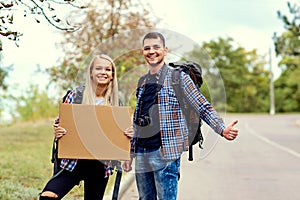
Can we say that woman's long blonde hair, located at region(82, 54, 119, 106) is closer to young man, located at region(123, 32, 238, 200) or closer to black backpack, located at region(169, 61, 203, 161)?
young man, located at region(123, 32, 238, 200)

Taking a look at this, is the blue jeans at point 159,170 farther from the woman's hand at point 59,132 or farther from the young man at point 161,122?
the woman's hand at point 59,132

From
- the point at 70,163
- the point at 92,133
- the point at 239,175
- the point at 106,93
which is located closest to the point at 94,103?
the point at 106,93

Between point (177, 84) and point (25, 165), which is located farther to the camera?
point (25, 165)

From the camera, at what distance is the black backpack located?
14.4 ft

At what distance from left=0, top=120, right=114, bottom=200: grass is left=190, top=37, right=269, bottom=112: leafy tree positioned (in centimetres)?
3942

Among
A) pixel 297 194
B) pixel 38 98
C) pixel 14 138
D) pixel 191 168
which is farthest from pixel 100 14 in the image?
pixel 297 194

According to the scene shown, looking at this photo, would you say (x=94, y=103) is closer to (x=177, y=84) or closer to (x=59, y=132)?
(x=59, y=132)

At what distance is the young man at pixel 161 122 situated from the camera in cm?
434

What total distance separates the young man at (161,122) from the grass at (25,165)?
0.93 m

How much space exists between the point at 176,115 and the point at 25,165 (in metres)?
7.83

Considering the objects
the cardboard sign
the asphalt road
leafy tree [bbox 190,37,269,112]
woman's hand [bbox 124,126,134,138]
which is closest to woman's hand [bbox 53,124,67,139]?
the cardboard sign

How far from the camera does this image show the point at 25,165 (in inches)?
458

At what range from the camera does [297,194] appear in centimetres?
872

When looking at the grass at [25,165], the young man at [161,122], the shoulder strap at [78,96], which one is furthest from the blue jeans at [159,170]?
the grass at [25,165]
